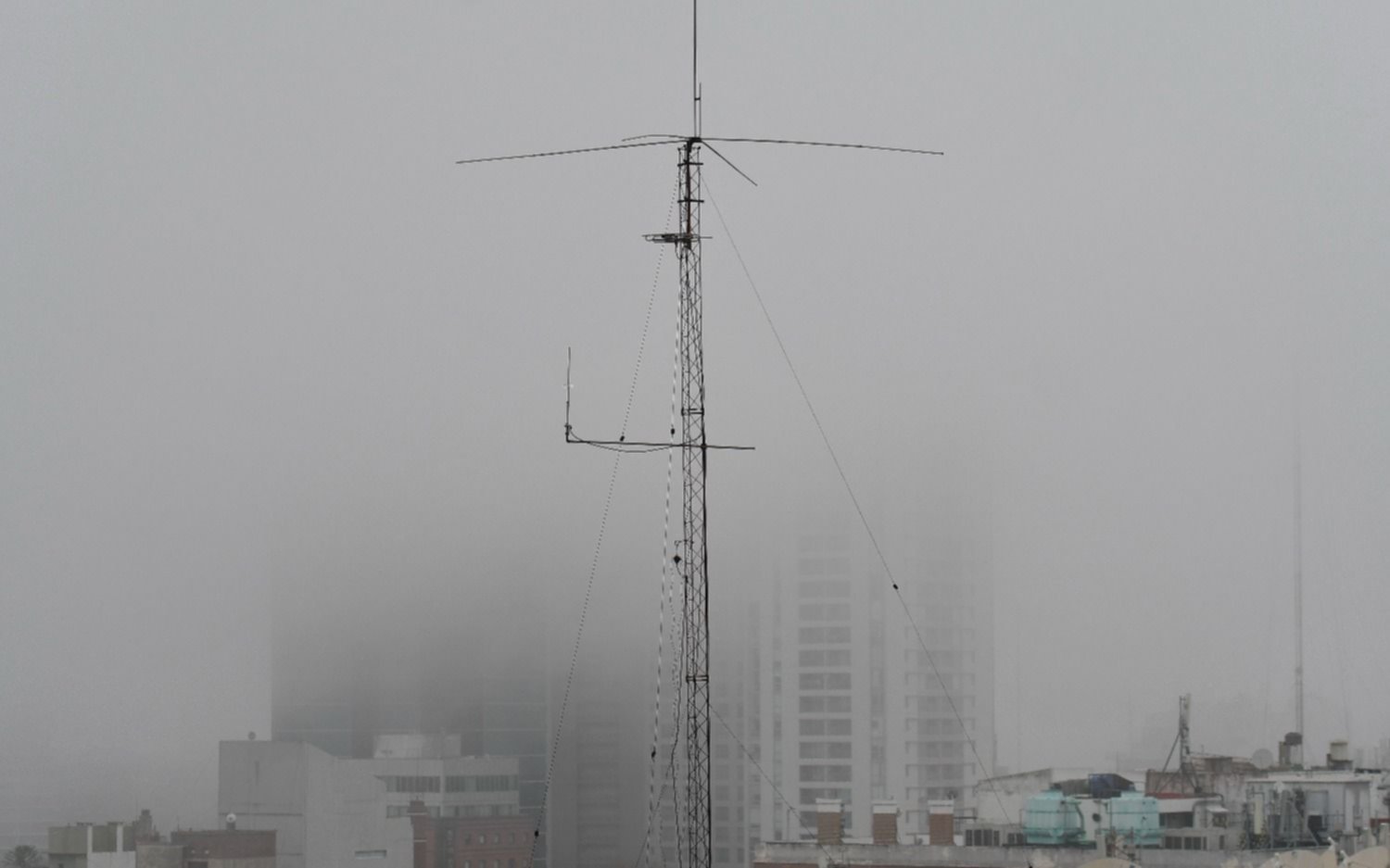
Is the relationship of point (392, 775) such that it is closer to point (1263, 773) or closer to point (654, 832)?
point (654, 832)

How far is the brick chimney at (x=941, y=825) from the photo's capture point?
20.7 metres

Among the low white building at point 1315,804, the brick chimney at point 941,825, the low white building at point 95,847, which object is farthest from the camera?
the low white building at point 95,847

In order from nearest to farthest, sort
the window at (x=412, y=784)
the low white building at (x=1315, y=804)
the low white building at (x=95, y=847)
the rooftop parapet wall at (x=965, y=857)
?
1. the rooftop parapet wall at (x=965, y=857)
2. the low white building at (x=1315, y=804)
3. the low white building at (x=95, y=847)
4. the window at (x=412, y=784)

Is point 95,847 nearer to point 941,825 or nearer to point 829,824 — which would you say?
point 829,824

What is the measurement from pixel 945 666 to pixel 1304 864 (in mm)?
7095

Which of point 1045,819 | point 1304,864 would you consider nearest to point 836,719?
point 1045,819

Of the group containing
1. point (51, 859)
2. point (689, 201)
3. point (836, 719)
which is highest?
point (689, 201)

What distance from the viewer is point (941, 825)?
21109 millimetres

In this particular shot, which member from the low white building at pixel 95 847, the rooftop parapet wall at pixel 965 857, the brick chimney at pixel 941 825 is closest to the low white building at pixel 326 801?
the low white building at pixel 95 847

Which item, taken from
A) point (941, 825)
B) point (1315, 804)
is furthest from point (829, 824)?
point (1315, 804)

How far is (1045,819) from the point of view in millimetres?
20125

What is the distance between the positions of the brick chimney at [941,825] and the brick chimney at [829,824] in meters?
0.91

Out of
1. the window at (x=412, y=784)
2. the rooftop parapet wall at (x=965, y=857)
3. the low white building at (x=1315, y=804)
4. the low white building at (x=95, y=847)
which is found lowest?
the low white building at (x=95, y=847)

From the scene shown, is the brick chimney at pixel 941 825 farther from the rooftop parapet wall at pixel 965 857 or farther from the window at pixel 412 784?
the window at pixel 412 784
